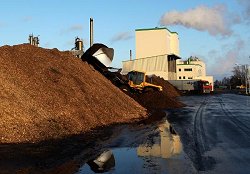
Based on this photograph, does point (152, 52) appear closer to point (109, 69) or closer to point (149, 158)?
point (109, 69)

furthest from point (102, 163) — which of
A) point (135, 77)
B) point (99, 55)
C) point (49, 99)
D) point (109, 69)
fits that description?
point (135, 77)

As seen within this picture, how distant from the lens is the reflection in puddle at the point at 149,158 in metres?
8.99

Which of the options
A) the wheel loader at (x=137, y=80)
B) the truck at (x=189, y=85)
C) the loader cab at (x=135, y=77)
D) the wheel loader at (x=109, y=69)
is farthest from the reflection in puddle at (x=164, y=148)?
the truck at (x=189, y=85)

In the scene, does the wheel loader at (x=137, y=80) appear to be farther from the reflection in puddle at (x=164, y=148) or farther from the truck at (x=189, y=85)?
the truck at (x=189, y=85)

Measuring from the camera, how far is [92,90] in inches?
919

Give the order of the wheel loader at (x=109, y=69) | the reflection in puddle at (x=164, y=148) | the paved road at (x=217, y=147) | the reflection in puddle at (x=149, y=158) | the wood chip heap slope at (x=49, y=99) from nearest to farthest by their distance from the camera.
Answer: the reflection in puddle at (x=149, y=158) → the paved road at (x=217, y=147) → the reflection in puddle at (x=164, y=148) → the wood chip heap slope at (x=49, y=99) → the wheel loader at (x=109, y=69)

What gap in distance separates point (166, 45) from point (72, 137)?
294 feet

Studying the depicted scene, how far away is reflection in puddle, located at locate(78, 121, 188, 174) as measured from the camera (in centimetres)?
899

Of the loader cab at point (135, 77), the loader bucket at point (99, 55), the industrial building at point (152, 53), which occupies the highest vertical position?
the industrial building at point (152, 53)

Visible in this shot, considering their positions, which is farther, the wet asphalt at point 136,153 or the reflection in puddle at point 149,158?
the wet asphalt at point 136,153

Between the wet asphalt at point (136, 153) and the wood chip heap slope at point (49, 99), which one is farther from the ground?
the wood chip heap slope at point (49, 99)

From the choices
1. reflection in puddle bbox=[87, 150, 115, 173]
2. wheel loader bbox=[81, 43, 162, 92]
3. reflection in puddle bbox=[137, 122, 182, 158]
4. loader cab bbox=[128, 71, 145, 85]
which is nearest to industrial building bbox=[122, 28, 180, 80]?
wheel loader bbox=[81, 43, 162, 92]

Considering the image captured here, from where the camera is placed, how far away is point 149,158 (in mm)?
10461

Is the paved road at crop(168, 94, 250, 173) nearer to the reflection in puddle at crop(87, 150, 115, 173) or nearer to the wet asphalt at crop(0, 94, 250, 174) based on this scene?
the wet asphalt at crop(0, 94, 250, 174)
